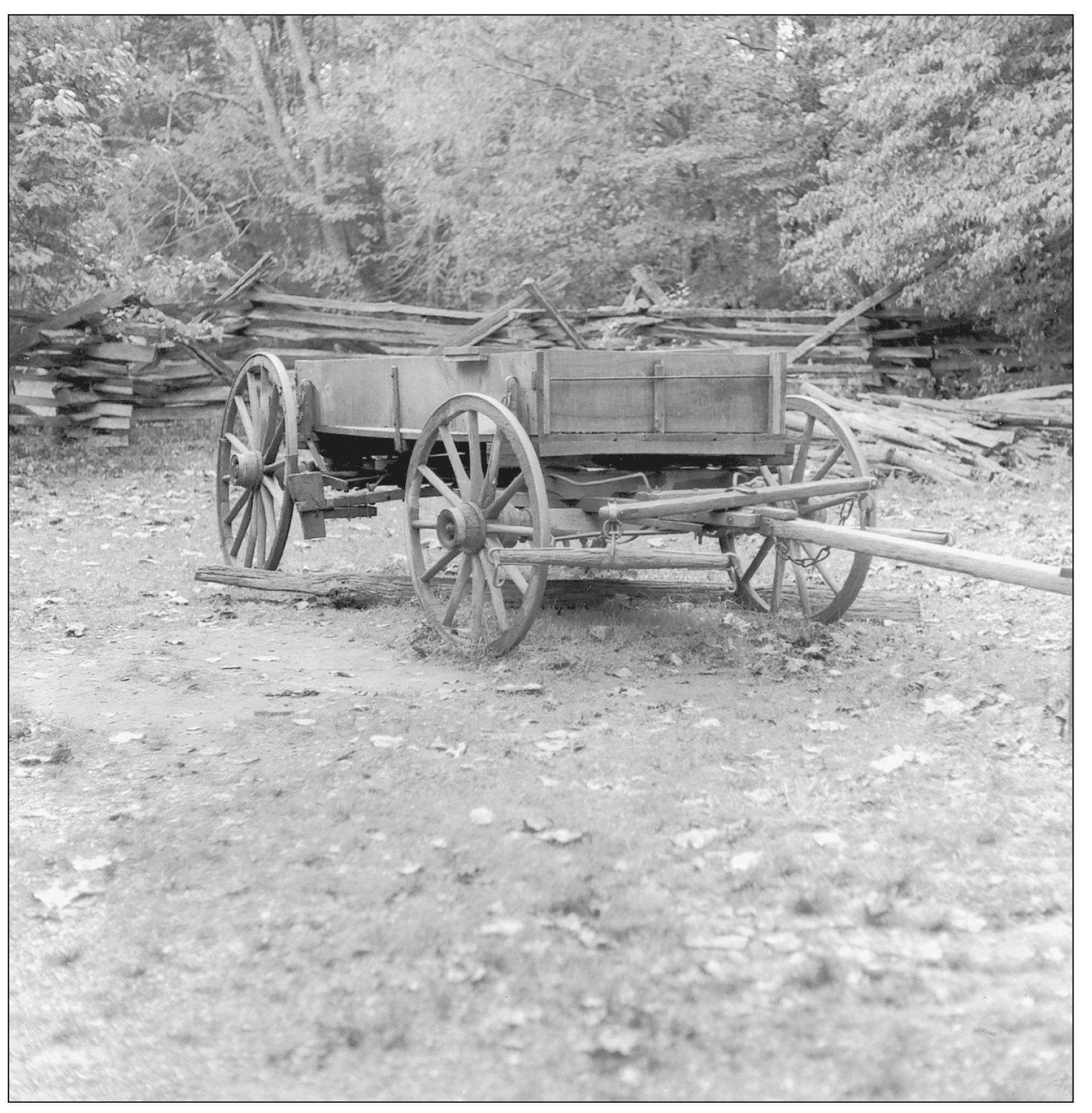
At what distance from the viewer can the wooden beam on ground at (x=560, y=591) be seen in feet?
21.3

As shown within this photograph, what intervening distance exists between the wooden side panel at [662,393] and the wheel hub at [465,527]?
54 cm

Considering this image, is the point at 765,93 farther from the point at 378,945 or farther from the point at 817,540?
the point at 378,945

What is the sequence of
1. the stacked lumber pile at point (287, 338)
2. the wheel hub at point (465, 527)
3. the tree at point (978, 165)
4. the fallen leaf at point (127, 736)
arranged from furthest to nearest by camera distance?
the stacked lumber pile at point (287, 338) < the wheel hub at point (465, 527) < the fallen leaf at point (127, 736) < the tree at point (978, 165)

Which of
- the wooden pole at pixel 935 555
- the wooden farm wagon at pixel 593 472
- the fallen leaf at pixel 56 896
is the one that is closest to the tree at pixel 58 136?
the wooden farm wagon at pixel 593 472

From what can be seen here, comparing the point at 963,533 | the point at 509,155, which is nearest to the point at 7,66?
the point at 963,533

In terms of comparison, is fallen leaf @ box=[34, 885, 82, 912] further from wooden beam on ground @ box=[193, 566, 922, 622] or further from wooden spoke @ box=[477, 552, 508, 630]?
wooden beam on ground @ box=[193, 566, 922, 622]

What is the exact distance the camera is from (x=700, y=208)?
14367mm

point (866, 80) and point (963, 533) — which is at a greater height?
point (866, 80)

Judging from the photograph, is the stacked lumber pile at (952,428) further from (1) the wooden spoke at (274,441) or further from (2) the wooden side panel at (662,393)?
(1) the wooden spoke at (274,441)

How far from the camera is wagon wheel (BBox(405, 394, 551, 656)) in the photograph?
552 centimetres

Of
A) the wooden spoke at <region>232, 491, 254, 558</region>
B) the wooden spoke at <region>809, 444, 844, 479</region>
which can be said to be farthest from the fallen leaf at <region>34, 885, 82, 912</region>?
the wooden spoke at <region>232, 491, 254, 558</region>

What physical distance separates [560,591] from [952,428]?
246cm
